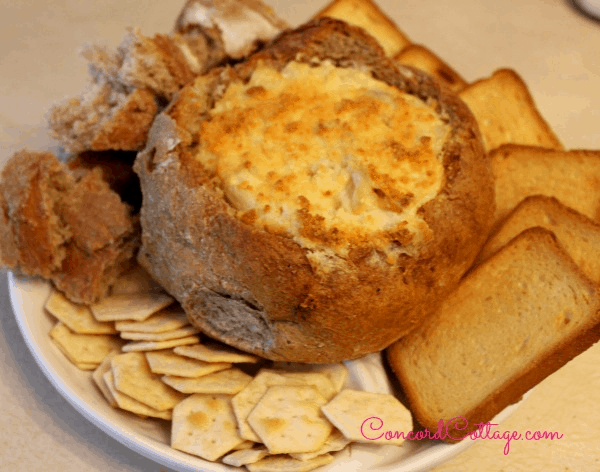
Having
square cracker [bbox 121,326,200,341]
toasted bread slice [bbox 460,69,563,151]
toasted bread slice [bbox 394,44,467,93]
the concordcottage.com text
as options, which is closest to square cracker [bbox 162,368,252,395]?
square cracker [bbox 121,326,200,341]

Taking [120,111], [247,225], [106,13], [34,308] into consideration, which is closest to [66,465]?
[34,308]

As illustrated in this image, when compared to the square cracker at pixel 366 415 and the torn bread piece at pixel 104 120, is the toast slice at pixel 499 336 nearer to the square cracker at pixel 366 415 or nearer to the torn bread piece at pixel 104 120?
the square cracker at pixel 366 415

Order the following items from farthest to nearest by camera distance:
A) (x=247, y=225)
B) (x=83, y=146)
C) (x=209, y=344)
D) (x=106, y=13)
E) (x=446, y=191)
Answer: (x=106, y=13) < (x=83, y=146) < (x=209, y=344) < (x=446, y=191) < (x=247, y=225)

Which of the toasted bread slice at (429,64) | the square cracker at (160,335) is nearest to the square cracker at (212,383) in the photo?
the square cracker at (160,335)

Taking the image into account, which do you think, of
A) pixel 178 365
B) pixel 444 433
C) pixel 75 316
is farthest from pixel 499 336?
pixel 75 316

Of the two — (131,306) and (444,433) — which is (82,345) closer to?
(131,306)

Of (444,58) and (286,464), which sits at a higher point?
(444,58)

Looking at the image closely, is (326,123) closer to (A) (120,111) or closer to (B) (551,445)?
(A) (120,111)
